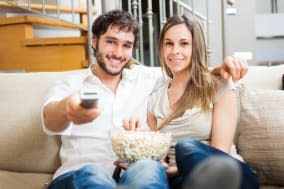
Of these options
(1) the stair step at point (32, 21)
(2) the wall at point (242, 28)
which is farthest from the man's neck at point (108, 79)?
(2) the wall at point (242, 28)

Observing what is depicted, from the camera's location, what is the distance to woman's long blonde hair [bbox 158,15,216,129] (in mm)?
1372

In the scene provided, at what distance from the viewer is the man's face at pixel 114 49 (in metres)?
1.54

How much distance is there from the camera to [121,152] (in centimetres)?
118

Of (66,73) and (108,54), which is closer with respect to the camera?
(108,54)

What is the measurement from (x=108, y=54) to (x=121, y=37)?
78mm

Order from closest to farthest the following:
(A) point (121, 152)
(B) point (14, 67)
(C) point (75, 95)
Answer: (C) point (75, 95)
(A) point (121, 152)
(B) point (14, 67)

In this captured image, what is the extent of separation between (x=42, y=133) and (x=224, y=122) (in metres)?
0.74

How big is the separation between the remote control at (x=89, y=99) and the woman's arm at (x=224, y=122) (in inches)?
24.3

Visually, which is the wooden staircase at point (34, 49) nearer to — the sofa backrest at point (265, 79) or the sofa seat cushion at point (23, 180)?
the sofa seat cushion at point (23, 180)

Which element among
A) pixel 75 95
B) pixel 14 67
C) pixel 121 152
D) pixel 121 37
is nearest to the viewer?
pixel 75 95

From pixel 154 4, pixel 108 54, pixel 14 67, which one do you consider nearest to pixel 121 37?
pixel 108 54

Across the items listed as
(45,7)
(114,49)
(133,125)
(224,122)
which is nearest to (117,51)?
(114,49)

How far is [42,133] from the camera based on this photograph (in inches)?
65.9

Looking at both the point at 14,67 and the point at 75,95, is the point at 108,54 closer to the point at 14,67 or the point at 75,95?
the point at 75,95
